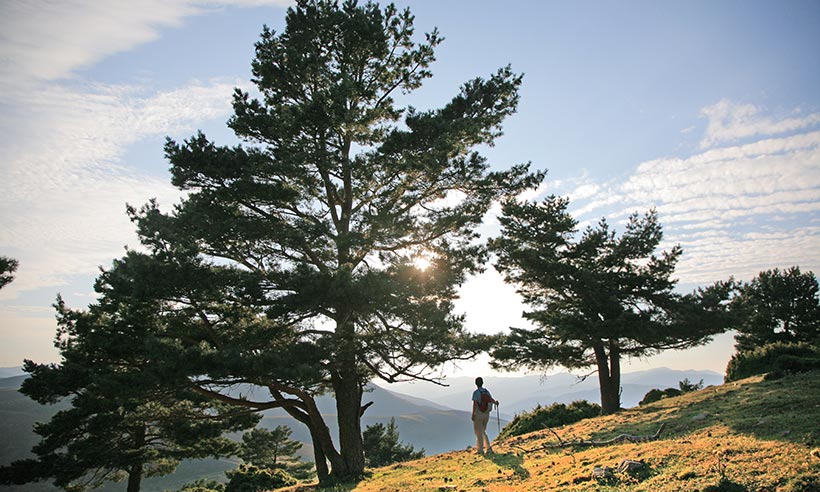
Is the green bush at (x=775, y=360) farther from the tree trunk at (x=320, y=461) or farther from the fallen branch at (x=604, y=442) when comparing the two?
the tree trunk at (x=320, y=461)

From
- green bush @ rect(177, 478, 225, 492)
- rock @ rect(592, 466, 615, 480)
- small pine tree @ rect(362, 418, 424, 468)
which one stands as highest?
rock @ rect(592, 466, 615, 480)

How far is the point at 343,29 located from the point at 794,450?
15720 millimetres

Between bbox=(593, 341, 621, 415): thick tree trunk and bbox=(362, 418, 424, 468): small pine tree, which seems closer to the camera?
bbox=(593, 341, 621, 415): thick tree trunk

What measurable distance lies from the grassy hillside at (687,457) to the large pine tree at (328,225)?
3480mm

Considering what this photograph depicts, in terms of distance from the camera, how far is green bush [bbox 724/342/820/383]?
15.8 m

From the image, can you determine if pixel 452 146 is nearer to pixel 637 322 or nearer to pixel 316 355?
pixel 316 355

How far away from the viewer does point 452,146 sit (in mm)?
13938

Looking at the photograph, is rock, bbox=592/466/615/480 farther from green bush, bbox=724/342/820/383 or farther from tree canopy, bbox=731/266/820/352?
tree canopy, bbox=731/266/820/352

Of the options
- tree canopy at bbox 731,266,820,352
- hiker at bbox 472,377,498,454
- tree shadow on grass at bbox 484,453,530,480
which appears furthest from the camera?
tree canopy at bbox 731,266,820,352

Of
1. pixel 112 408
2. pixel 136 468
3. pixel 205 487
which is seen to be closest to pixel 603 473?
pixel 112 408

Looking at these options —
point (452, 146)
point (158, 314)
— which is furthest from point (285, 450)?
point (452, 146)

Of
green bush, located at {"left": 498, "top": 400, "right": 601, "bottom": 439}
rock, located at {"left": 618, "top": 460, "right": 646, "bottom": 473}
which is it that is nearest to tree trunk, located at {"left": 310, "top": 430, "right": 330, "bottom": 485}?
green bush, located at {"left": 498, "top": 400, "right": 601, "bottom": 439}

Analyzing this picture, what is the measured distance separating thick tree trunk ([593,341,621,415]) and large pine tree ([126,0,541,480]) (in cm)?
1112

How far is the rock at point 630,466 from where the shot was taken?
682 centimetres
